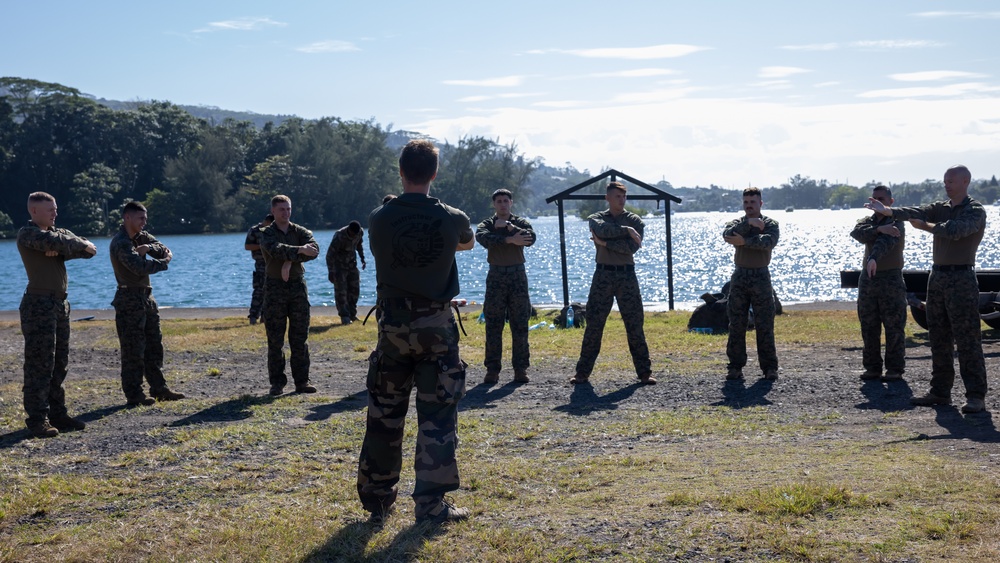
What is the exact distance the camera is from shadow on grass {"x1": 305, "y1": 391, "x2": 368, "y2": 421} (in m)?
9.19

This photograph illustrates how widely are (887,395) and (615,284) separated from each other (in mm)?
3186

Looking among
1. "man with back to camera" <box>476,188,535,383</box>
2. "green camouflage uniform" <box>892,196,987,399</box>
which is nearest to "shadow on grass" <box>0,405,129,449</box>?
"man with back to camera" <box>476,188,535,383</box>

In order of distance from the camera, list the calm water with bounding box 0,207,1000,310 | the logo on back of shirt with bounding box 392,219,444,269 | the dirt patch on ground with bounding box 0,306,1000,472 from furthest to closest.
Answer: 1. the calm water with bounding box 0,207,1000,310
2. the dirt patch on ground with bounding box 0,306,1000,472
3. the logo on back of shirt with bounding box 392,219,444,269

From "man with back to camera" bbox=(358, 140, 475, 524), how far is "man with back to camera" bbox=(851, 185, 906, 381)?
6615 millimetres

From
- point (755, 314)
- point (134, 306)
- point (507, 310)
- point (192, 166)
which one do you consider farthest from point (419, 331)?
point (192, 166)

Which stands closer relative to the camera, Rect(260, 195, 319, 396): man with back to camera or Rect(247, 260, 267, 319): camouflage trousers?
Rect(260, 195, 319, 396): man with back to camera

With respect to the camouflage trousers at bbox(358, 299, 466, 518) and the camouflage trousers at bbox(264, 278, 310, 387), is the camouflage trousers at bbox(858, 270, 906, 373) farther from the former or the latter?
the camouflage trousers at bbox(358, 299, 466, 518)

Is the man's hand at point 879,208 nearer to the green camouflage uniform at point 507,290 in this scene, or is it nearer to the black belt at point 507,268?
the green camouflage uniform at point 507,290

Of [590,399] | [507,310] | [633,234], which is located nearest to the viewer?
[590,399]

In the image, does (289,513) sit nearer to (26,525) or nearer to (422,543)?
(422,543)

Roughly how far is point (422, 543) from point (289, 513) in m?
1.09

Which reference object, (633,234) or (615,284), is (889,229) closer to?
(633,234)

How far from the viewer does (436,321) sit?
5.28 meters

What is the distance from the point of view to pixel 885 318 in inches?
411
